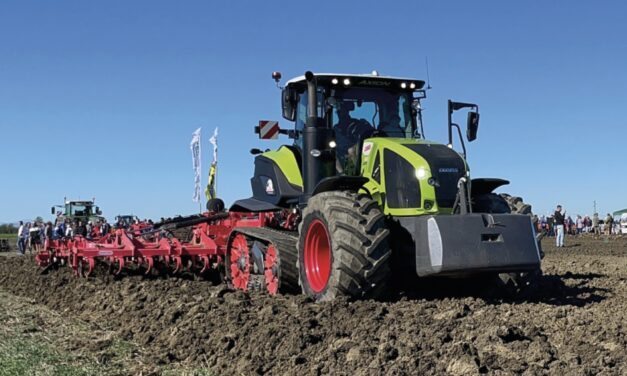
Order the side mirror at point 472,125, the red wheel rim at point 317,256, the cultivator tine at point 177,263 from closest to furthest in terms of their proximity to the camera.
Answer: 1. the red wheel rim at point 317,256
2. the side mirror at point 472,125
3. the cultivator tine at point 177,263

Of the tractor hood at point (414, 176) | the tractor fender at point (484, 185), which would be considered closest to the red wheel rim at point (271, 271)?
the tractor hood at point (414, 176)

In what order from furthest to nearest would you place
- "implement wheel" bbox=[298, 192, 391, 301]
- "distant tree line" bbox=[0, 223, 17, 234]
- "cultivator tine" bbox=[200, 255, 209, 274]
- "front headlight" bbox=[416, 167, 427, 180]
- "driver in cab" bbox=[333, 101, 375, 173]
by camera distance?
"distant tree line" bbox=[0, 223, 17, 234]
"cultivator tine" bbox=[200, 255, 209, 274]
"driver in cab" bbox=[333, 101, 375, 173]
"front headlight" bbox=[416, 167, 427, 180]
"implement wheel" bbox=[298, 192, 391, 301]

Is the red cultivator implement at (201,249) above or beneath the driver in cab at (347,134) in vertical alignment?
beneath

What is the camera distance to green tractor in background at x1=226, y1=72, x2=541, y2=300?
744 centimetres

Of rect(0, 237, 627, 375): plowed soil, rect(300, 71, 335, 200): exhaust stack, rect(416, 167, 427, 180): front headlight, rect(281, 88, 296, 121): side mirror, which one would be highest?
rect(281, 88, 296, 121): side mirror

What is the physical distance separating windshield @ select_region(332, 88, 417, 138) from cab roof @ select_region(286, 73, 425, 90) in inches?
3.5

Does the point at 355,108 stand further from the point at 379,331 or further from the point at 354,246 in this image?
the point at 379,331

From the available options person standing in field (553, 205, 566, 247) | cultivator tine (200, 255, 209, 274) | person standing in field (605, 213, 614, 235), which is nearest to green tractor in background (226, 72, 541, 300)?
cultivator tine (200, 255, 209, 274)

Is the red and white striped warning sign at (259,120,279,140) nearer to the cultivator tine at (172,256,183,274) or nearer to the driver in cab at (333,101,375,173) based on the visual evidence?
the driver in cab at (333,101,375,173)

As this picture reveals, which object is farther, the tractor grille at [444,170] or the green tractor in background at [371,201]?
the tractor grille at [444,170]

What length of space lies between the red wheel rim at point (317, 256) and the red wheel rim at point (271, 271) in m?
0.72

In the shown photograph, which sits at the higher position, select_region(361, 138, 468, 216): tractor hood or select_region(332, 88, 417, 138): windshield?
select_region(332, 88, 417, 138): windshield

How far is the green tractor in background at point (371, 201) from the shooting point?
293 inches

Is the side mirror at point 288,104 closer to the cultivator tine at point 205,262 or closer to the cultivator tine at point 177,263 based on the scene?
the cultivator tine at point 205,262
